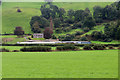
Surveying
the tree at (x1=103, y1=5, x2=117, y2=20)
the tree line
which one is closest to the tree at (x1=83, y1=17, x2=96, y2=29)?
the tree line

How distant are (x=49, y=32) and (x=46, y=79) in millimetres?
61161

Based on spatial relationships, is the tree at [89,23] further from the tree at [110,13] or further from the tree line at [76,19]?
the tree at [110,13]

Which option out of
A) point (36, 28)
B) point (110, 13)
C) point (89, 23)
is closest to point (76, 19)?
point (89, 23)

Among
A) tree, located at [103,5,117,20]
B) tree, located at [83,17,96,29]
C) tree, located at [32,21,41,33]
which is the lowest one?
tree, located at [32,21,41,33]

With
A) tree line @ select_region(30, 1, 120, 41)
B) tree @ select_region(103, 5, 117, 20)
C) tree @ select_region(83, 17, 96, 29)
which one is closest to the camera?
tree @ select_region(83, 17, 96, 29)

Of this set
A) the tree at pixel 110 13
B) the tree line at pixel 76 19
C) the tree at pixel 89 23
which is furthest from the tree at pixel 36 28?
the tree at pixel 110 13

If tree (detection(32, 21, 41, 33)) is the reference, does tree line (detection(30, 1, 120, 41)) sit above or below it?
above

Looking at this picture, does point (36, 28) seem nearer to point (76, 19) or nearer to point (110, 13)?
point (76, 19)

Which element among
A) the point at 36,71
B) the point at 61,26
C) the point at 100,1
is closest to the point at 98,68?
the point at 36,71

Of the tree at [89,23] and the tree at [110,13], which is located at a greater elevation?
the tree at [110,13]

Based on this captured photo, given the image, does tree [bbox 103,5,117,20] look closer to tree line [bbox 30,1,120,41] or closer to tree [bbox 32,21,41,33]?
tree line [bbox 30,1,120,41]

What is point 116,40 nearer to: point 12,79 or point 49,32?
point 49,32

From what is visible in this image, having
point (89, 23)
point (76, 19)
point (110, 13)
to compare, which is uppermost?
point (110, 13)

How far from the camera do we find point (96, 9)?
111m
